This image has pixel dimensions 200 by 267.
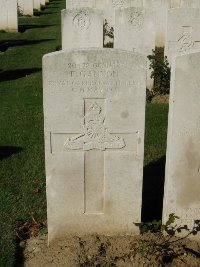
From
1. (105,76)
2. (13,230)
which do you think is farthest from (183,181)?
(13,230)

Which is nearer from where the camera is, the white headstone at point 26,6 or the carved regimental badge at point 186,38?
the carved regimental badge at point 186,38

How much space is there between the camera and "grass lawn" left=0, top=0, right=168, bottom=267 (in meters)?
5.60

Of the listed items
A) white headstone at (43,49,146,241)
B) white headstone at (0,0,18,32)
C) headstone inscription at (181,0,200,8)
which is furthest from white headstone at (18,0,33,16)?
white headstone at (43,49,146,241)

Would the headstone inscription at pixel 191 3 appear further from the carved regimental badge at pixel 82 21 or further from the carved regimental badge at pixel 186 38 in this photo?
the carved regimental badge at pixel 186 38

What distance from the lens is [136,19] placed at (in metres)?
10.2

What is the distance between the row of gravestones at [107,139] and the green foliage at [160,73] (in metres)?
5.73

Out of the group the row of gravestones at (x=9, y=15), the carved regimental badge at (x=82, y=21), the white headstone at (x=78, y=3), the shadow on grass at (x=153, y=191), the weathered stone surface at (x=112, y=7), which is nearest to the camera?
the shadow on grass at (x=153, y=191)

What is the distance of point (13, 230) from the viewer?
526 centimetres

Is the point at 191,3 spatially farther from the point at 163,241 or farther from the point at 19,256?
the point at 19,256

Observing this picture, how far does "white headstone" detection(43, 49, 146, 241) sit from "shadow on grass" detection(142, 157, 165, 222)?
542mm

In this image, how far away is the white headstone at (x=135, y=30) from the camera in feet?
33.4

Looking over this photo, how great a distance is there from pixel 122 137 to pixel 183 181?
0.75 meters

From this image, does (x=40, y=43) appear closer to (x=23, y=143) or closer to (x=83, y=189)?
(x=23, y=143)

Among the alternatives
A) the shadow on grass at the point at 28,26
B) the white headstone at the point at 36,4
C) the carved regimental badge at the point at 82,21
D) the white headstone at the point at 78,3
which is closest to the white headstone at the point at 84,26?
the carved regimental badge at the point at 82,21
